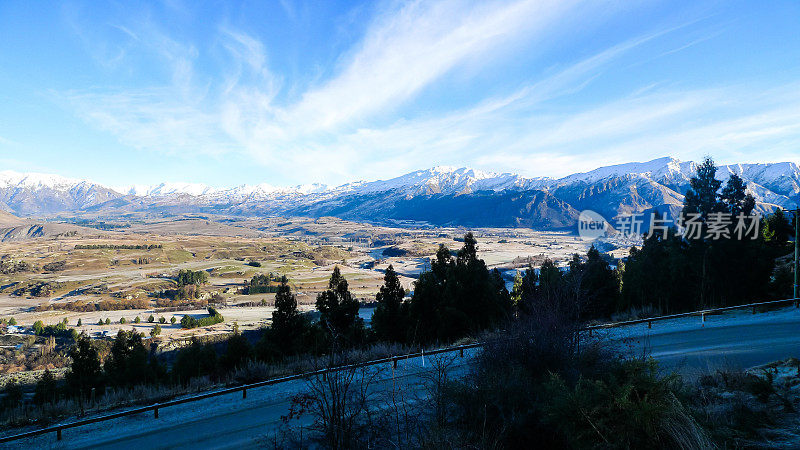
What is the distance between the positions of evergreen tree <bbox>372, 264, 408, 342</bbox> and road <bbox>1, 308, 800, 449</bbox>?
1139 centimetres

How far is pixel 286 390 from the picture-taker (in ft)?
38.5

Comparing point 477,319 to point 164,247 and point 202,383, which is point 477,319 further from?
point 164,247

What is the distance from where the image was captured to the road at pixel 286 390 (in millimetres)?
8758

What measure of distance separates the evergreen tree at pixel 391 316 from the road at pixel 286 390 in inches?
448

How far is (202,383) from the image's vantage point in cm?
1327

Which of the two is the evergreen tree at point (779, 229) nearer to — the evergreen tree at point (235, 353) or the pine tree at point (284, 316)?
the pine tree at point (284, 316)

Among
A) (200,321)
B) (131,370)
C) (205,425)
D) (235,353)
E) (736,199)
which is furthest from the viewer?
(200,321)

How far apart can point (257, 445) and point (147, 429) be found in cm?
337

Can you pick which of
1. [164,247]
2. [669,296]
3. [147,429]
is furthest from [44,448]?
[164,247]

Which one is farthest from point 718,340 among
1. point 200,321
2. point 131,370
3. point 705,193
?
point 200,321

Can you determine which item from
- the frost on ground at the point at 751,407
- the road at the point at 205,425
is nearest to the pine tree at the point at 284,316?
the road at the point at 205,425

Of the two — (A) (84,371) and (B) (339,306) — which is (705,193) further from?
(A) (84,371)

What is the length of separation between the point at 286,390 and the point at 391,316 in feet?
46.8

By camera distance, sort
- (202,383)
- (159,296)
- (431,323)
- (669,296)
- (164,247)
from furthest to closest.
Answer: (164,247)
(159,296)
(669,296)
(431,323)
(202,383)
